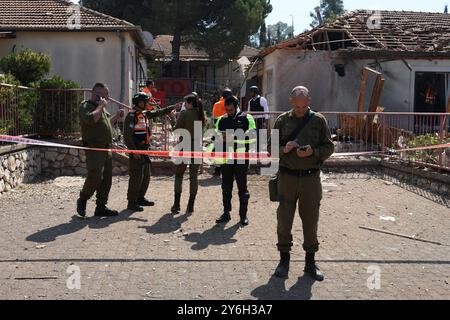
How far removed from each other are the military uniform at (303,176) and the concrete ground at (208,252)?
487 mm

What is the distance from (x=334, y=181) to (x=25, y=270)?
7202 millimetres

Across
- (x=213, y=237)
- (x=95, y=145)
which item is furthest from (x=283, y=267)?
(x=95, y=145)

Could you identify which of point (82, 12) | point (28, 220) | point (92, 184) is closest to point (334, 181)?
point (92, 184)

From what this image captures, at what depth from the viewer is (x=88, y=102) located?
7.32 metres

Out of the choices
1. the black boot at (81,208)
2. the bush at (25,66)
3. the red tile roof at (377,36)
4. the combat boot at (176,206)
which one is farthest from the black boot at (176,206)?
the red tile roof at (377,36)

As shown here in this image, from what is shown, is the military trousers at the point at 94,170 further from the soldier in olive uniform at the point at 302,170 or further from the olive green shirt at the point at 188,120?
the soldier in olive uniform at the point at 302,170

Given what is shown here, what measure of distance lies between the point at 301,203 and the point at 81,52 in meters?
12.8

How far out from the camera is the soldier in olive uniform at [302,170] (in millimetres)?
5020

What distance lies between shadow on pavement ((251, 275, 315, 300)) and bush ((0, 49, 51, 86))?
8.83 metres

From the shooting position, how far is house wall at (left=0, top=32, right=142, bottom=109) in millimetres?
16094

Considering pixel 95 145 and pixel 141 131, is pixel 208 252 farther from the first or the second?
pixel 141 131

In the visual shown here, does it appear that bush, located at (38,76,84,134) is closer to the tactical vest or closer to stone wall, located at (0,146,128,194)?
stone wall, located at (0,146,128,194)

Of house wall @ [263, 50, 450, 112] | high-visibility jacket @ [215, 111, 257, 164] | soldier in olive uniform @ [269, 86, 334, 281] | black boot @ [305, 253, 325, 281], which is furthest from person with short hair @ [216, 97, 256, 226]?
house wall @ [263, 50, 450, 112]

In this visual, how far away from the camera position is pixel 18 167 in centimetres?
991
